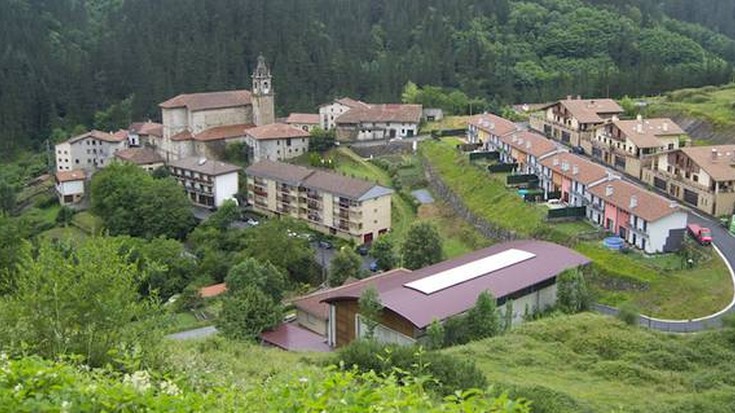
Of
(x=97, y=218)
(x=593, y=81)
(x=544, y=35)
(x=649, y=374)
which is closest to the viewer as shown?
(x=649, y=374)

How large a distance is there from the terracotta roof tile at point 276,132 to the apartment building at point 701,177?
20.7m

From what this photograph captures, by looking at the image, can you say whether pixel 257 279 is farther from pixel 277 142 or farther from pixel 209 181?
pixel 277 142

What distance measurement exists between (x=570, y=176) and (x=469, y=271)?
10396mm

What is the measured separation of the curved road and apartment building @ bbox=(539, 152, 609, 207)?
3883mm

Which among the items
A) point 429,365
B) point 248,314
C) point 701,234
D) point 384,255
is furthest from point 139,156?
point 429,365

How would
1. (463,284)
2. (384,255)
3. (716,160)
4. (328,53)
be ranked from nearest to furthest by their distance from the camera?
(463,284) < (716,160) < (384,255) < (328,53)

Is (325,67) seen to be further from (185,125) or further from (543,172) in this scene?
(543,172)

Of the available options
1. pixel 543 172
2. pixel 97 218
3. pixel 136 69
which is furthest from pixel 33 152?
pixel 543 172

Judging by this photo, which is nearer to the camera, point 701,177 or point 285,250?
point 701,177

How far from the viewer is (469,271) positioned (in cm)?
2245

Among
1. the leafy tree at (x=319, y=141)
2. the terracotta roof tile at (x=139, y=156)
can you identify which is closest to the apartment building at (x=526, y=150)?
the leafy tree at (x=319, y=141)

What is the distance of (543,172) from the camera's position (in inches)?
1321

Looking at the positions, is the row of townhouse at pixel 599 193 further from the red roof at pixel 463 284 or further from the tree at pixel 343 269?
the tree at pixel 343 269

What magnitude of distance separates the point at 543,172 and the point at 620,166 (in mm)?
4366
